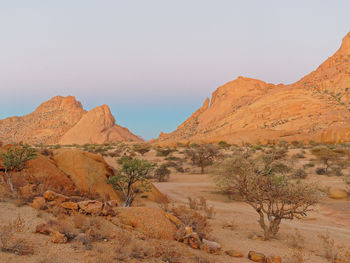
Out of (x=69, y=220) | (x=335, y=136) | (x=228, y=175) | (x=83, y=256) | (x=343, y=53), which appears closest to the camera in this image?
(x=83, y=256)

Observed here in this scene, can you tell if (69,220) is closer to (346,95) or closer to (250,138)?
(250,138)

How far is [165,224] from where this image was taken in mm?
7004

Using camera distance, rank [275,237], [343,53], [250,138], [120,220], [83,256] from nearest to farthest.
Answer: [83,256]
[120,220]
[275,237]
[250,138]
[343,53]

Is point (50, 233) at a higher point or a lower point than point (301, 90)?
lower

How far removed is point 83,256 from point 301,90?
70971 mm

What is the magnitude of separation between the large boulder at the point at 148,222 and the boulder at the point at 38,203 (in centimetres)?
204

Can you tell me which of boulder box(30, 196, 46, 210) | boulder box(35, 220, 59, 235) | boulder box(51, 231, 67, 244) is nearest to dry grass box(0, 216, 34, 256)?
boulder box(51, 231, 67, 244)

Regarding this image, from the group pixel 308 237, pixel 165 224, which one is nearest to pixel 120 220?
pixel 165 224

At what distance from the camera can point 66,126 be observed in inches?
3287

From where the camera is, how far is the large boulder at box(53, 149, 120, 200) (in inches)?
446

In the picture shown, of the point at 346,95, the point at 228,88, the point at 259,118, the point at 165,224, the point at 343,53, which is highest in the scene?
the point at 343,53

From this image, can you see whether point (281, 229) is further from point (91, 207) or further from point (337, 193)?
point (337, 193)

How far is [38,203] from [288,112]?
6158 centimetres

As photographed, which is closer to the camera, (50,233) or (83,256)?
(83,256)
